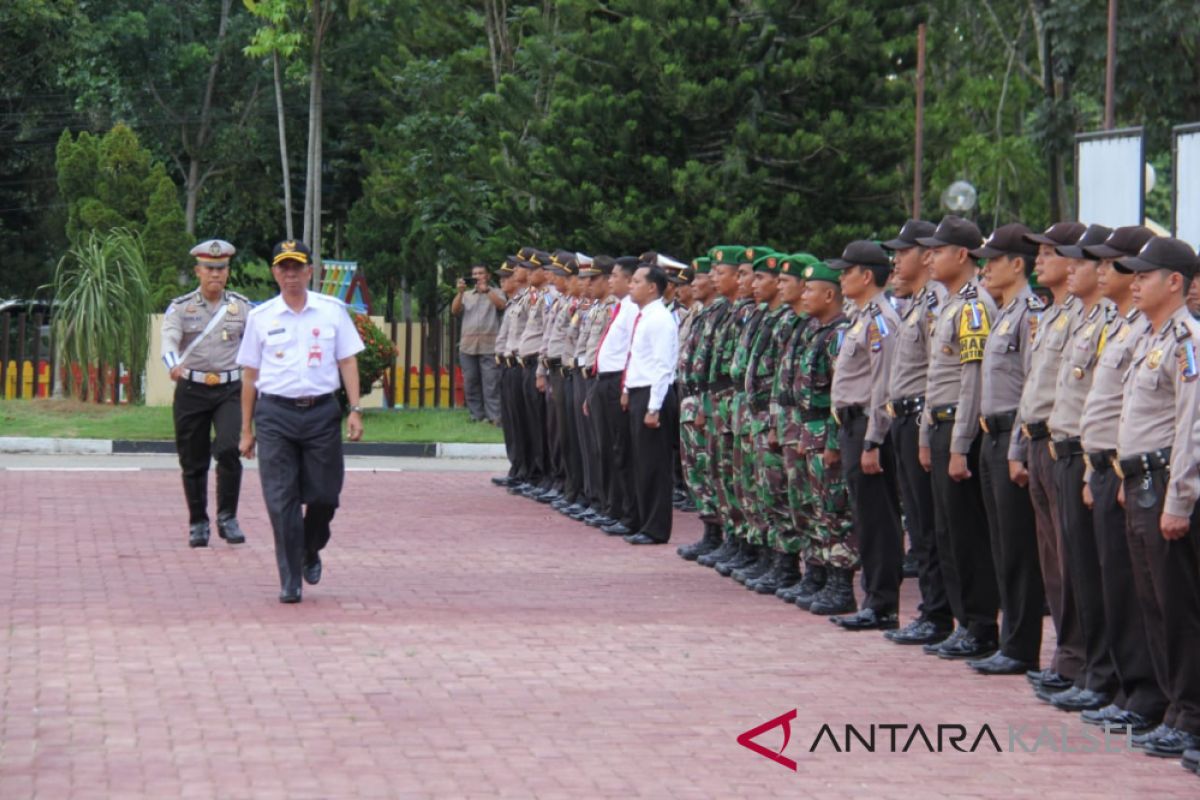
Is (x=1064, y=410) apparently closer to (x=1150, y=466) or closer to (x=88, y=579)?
(x=1150, y=466)

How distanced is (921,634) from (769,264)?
2.74m

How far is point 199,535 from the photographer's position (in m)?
14.2

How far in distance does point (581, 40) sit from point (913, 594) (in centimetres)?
1746

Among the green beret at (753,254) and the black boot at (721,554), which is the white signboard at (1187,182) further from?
the black boot at (721,554)

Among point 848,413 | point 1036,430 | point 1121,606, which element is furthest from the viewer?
point 848,413

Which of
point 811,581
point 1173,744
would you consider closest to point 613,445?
point 811,581

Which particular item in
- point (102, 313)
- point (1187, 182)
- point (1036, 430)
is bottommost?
point (1036, 430)

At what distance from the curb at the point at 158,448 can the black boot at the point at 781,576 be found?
1079 cm

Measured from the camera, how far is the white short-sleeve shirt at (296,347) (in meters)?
11.7

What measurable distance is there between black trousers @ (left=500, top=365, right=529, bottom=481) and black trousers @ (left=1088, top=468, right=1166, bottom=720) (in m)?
11.3

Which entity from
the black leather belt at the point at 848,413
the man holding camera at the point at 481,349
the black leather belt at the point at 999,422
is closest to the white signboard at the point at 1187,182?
the black leather belt at the point at 848,413

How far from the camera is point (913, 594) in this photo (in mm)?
12742

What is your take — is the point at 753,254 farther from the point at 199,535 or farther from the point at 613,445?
the point at 199,535

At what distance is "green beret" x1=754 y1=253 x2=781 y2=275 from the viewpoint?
12164mm
